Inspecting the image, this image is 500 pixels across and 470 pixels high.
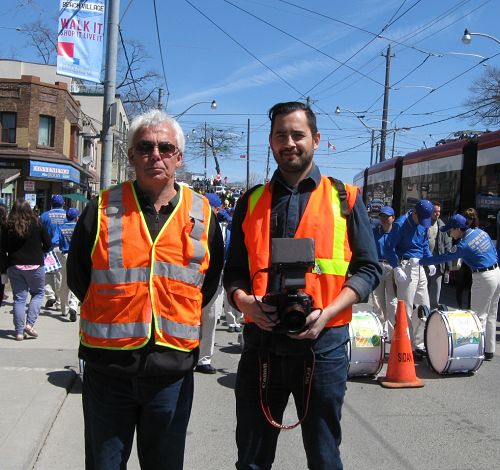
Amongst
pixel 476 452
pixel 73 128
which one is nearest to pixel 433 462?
pixel 476 452

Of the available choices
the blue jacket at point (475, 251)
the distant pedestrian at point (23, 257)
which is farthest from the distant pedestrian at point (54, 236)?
the blue jacket at point (475, 251)

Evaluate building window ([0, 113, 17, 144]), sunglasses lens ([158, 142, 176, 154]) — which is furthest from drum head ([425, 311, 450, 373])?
building window ([0, 113, 17, 144])

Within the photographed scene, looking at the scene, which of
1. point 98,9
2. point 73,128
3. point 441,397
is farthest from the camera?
point 73,128

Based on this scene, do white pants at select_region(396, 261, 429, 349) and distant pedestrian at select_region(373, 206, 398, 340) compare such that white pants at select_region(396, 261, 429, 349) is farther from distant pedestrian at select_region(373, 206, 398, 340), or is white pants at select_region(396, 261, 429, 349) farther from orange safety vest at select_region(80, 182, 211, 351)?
orange safety vest at select_region(80, 182, 211, 351)

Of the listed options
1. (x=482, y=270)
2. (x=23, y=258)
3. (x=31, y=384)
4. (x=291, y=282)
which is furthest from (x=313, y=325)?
(x=23, y=258)

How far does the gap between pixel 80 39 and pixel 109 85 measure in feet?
3.11

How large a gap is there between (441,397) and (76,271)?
4350 mm

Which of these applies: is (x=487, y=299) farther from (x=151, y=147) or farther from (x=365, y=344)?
(x=151, y=147)

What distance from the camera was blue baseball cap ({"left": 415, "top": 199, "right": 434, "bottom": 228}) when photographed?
23.0 ft

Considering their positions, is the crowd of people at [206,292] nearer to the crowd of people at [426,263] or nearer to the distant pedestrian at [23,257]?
the crowd of people at [426,263]

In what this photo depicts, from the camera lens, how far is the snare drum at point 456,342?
6.18 m

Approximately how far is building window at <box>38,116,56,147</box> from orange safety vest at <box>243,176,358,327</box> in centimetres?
3256

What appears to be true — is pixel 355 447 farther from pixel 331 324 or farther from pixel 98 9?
pixel 98 9

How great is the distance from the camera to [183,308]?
8.03 ft
